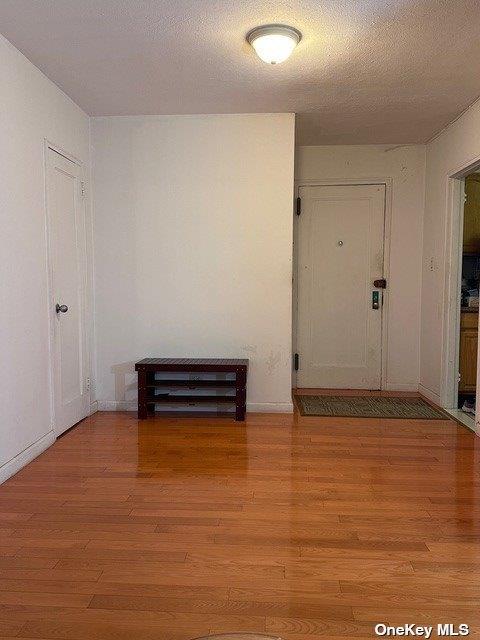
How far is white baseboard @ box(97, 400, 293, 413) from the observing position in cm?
417

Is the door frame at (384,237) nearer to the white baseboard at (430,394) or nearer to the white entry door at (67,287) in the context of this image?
the white baseboard at (430,394)

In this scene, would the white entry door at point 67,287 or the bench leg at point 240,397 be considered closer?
the white entry door at point 67,287

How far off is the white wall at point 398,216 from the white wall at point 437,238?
4.4 inches

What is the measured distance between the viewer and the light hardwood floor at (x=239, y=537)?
62.8 inches

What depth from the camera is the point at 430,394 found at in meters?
4.62

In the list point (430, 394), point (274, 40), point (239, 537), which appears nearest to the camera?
point (239, 537)

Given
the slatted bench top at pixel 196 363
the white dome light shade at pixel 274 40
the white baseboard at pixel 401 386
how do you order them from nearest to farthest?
the white dome light shade at pixel 274 40 → the slatted bench top at pixel 196 363 → the white baseboard at pixel 401 386

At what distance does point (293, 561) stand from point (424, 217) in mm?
3964

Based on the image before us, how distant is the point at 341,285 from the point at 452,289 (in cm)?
118

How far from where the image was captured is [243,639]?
82cm

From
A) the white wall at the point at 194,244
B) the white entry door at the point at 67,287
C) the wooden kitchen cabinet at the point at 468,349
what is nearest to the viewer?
the white entry door at the point at 67,287

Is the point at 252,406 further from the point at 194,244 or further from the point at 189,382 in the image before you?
the point at 194,244

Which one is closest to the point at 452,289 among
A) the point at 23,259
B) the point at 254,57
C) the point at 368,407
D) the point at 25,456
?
the point at 368,407
